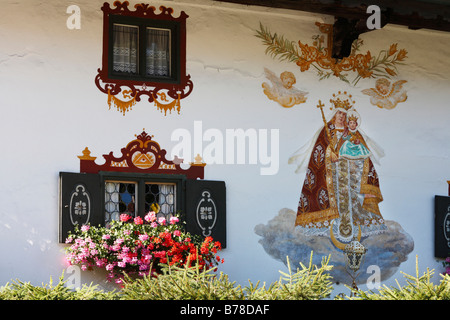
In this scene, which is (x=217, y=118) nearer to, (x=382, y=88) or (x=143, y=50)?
(x=143, y=50)

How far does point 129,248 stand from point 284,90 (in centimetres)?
265

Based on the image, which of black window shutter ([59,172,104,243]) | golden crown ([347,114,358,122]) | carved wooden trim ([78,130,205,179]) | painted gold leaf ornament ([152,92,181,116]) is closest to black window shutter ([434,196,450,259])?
golden crown ([347,114,358,122])

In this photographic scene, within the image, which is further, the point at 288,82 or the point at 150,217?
the point at 288,82

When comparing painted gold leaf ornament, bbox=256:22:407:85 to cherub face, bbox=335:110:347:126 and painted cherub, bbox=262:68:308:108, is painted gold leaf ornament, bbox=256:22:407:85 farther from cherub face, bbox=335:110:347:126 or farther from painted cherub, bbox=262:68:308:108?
cherub face, bbox=335:110:347:126

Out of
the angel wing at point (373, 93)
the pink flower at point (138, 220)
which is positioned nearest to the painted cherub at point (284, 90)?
the angel wing at point (373, 93)

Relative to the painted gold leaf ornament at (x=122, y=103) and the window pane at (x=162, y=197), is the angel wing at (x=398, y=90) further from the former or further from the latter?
the painted gold leaf ornament at (x=122, y=103)

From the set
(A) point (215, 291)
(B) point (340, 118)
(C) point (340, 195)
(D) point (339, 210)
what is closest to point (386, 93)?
(B) point (340, 118)

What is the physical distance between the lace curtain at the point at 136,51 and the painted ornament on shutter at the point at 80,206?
1409 mm

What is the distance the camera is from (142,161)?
9969mm

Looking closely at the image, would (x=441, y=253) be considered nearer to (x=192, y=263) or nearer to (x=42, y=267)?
(x=192, y=263)

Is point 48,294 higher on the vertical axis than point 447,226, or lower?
lower

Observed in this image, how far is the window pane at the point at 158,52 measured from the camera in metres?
10.3

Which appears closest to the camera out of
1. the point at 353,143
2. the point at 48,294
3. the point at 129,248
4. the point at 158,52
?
the point at 48,294

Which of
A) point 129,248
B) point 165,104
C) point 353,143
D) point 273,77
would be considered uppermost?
point 273,77
